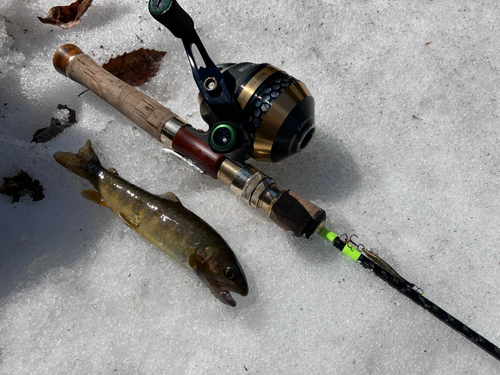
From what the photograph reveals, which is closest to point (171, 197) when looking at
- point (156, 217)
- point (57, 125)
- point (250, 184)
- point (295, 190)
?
point (156, 217)

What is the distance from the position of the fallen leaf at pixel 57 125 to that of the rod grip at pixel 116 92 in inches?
13.6

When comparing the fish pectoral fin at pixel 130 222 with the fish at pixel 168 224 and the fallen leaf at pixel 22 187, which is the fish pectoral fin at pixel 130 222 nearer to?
the fish at pixel 168 224

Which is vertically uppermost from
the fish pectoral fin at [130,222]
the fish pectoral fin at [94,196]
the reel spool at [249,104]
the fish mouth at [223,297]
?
the reel spool at [249,104]

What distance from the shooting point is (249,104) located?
78.4 inches

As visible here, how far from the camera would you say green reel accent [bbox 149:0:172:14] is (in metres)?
1.77

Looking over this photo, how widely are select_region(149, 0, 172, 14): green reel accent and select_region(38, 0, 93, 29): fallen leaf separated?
1.59 m

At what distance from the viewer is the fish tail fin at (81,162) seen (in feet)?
8.34

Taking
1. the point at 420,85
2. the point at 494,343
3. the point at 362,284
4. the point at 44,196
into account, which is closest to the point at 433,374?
the point at 494,343

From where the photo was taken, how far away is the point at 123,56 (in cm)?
288

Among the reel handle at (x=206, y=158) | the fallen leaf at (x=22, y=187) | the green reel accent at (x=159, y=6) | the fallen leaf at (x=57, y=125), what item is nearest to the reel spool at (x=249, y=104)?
the green reel accent at (x=159, y=6)

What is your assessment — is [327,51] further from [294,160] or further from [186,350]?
[186,350]

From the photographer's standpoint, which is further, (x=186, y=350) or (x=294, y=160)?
(x=294, y=160)

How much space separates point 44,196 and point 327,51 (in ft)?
8.20

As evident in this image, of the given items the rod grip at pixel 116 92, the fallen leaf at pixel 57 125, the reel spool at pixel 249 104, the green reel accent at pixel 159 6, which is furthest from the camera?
the fallen leaf at pixel 57 125
